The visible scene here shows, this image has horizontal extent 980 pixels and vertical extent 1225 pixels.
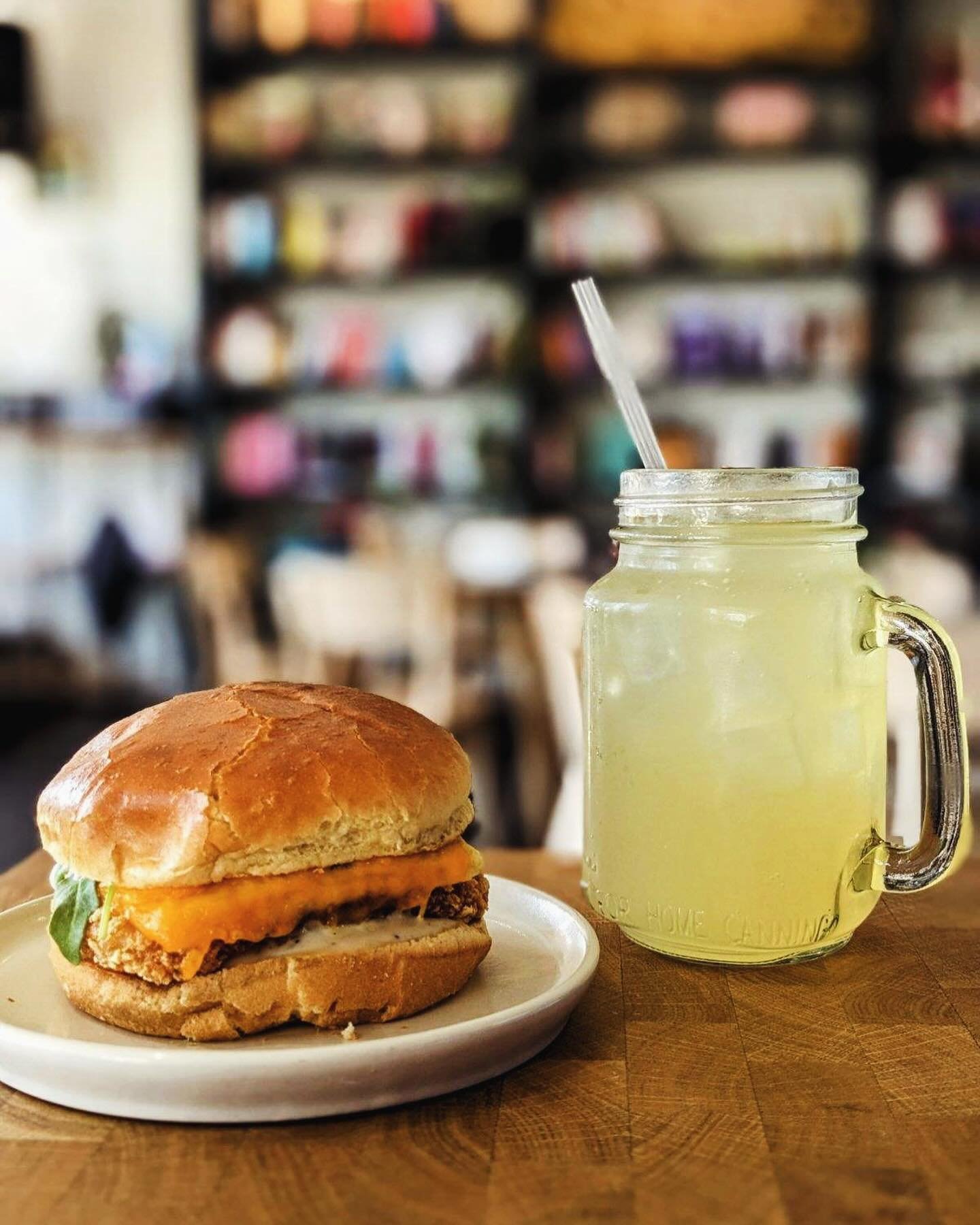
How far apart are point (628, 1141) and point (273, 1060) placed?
18 cm

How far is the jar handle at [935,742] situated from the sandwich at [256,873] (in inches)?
11.0

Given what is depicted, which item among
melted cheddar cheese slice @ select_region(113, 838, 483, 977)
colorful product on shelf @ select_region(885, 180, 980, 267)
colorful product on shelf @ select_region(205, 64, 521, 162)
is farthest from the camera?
colorful product on shelf @ select_region(205, 64, 521, 162)

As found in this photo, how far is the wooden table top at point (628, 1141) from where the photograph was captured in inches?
24.1

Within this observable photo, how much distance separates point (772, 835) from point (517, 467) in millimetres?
4168

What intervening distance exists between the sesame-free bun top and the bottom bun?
0.05m

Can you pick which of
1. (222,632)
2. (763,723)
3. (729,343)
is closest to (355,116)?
(729,343)

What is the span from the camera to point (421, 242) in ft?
16.4

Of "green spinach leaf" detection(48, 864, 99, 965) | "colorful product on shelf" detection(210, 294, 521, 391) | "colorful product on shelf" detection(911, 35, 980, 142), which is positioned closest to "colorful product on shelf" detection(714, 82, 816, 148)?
"colorful product on shelf" detection(911, 35, 980, 142)

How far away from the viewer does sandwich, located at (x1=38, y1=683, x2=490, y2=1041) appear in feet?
2.40

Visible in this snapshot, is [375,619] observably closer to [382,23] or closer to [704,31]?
[382,23]

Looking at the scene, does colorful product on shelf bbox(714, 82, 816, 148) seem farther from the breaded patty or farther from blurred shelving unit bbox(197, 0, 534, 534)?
the breaded patty

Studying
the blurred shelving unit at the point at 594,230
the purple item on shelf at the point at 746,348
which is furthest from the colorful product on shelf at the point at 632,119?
the purple item on shelf at the point at 746,348

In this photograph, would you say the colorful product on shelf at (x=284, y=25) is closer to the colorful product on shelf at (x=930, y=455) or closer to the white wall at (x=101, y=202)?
the white wall at (x=101, y=202)

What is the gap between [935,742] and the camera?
878 mm
